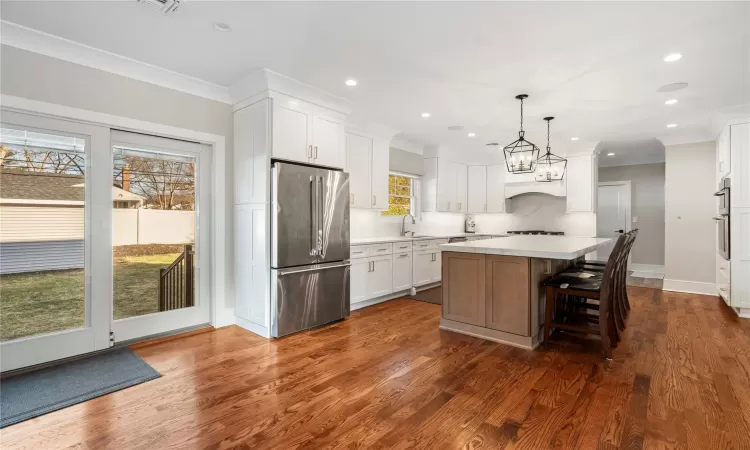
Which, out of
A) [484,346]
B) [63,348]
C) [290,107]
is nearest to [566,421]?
[484,346]

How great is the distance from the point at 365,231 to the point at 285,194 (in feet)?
7.33

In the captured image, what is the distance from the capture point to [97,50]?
9.73 ft

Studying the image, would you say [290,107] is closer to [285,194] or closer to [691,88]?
[285,194]

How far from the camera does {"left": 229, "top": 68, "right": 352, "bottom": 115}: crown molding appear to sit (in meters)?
3.43

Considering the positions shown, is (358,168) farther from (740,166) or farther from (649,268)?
(649,268)

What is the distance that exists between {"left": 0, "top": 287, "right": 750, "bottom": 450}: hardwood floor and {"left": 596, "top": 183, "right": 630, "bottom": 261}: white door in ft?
16.5

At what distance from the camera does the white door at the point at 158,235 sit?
3262 mm

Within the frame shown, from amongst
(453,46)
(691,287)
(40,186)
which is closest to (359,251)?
(453,46)

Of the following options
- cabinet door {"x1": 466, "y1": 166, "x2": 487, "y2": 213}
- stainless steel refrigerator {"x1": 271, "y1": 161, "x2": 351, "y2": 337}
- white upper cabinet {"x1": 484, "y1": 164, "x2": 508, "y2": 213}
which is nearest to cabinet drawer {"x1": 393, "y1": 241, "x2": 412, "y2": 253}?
stainless steel refrigerator {"x1": 271, "y1": 161, "x2": 351, "y2": 337}

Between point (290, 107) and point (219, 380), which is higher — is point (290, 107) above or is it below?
above

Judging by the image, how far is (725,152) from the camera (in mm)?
4711

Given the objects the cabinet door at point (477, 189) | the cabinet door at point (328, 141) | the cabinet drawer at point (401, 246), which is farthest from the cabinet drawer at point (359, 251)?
the cabinet door at point (477, 189)

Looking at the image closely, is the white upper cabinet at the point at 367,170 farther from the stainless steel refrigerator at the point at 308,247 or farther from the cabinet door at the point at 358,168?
the stainless steel refrigerator at the point at 308,247

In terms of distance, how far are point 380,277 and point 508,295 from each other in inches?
77.2
